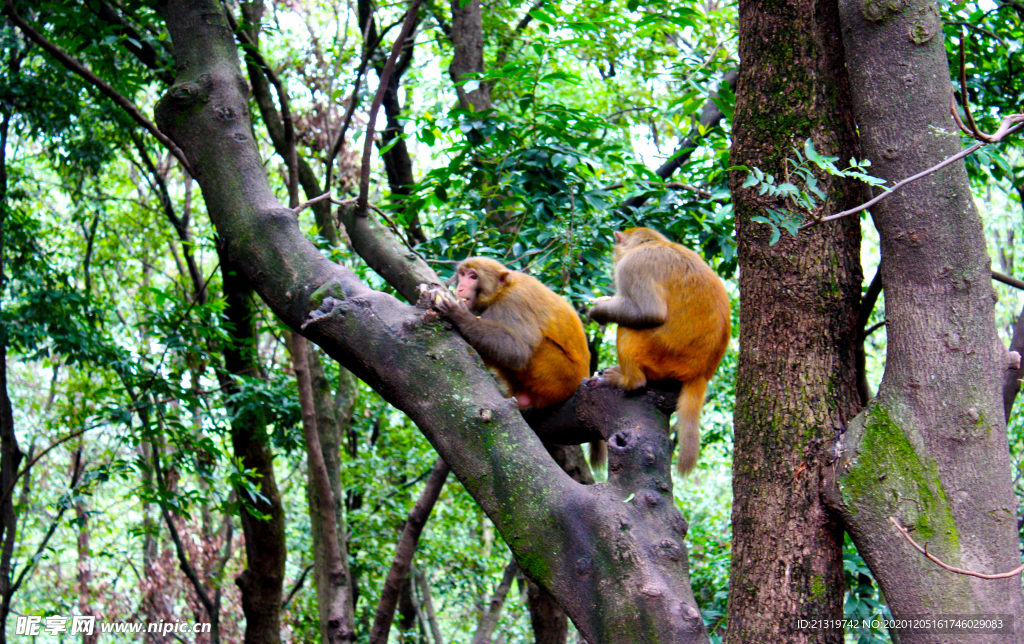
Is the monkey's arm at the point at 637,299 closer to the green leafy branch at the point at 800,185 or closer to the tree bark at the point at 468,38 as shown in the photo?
the green leafy branch at the point at 800,185

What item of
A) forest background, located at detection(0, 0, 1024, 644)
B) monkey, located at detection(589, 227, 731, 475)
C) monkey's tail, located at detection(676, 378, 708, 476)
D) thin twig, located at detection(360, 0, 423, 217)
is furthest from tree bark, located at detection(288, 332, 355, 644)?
monkey's tail, located at detection(676, 378, 708, 476)

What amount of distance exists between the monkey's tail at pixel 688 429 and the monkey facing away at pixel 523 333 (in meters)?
0.55

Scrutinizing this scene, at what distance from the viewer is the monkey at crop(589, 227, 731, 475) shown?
13.0 ft

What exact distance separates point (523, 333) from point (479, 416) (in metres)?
1.62

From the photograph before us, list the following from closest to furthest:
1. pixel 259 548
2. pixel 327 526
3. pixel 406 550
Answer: pixel 406 550
pixel 327 526
pixel 259 548

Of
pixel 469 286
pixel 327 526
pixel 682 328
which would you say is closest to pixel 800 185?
pixel 682 328

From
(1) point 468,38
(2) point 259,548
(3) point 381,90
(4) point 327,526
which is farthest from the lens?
(1) point 468,38

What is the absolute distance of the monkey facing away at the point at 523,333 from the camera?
3.95 meters

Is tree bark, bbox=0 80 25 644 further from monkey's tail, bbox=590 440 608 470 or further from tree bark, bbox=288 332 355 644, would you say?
monkey's tail, bbox=590 440 608 470

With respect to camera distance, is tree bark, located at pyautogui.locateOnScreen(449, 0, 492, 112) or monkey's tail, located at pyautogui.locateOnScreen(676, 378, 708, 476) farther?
tree bark, located at pyautogui.locateOnScreen(449, 0, 492, 112)

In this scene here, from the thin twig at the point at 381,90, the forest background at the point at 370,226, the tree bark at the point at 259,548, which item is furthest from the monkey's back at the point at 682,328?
the tree bark at the point at 259,548

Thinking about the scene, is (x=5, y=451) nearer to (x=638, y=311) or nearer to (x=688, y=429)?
(x=638, y=311)

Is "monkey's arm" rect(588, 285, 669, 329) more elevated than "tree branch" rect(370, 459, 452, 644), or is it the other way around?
"monkey's arm" rect(588, 285, 669, 329)

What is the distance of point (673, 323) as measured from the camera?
405 cm
